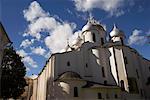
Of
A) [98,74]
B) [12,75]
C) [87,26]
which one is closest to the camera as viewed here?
[12,75]

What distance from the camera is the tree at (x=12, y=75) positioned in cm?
2666

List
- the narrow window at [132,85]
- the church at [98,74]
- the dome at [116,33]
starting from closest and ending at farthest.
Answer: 1. the church at [98,74]
2. the narrow window at [132,85]
3. the dome at [116,33]

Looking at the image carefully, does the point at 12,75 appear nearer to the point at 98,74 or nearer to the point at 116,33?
the point at 98,74

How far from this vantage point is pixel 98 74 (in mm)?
34125

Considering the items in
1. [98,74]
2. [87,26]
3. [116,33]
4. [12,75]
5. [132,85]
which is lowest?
[132,85]

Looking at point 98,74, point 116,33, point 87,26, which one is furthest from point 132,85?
point 87,26

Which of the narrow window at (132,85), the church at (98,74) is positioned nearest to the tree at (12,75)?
the church at (98,74)

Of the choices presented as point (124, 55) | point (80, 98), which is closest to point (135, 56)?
point (124, 55)

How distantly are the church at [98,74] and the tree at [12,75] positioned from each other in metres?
4.95

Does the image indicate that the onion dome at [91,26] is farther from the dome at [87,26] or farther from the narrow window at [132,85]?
the narrow window at [132,85]

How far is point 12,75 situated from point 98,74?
46.8ft

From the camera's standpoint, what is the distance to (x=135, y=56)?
36594 mm

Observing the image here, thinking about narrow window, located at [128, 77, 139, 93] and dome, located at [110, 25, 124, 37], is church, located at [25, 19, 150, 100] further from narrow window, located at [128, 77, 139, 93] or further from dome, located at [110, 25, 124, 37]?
dome, located at [110, 25, 124, 37]

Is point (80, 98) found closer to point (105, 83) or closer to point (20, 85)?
point (105, 83)
